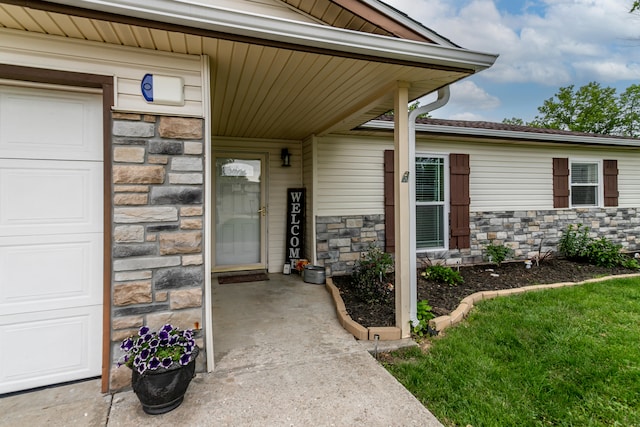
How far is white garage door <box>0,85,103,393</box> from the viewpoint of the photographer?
6.57ft

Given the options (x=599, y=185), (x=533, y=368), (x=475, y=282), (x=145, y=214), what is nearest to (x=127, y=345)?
(x=145, y=214)

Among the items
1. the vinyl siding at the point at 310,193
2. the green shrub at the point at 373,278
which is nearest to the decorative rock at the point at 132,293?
the green shrub at the point at 373,278

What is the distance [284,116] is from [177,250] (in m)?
2.27

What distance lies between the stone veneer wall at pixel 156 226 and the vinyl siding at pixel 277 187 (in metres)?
2.89

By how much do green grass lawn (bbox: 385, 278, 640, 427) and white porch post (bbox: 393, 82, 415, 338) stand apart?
38 cm

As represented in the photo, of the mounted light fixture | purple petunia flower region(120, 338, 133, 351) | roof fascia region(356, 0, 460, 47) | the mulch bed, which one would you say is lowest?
the mulch bed

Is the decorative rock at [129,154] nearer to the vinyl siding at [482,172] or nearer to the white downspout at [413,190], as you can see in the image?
the white downspout at [413,190]

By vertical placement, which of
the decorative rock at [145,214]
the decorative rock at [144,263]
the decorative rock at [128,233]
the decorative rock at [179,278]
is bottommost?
the decorative rock at [179,278]

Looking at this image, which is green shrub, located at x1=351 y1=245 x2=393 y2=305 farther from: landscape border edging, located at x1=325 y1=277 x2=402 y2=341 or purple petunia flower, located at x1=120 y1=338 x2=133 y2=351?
purple petunia flower, located at x1=120 y1=338 x2=133 y2=351

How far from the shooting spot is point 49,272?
81.7 inches

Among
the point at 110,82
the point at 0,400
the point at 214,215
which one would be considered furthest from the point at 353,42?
the point at 214,215

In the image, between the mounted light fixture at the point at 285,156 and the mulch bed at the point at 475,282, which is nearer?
the mulch bed at the point at 475,282

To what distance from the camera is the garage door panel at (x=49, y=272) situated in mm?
2006

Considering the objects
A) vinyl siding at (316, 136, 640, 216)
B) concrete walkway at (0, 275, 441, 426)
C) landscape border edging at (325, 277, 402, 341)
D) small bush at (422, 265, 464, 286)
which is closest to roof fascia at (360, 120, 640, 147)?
vinyl siding at (316, 136, 640, 216)
